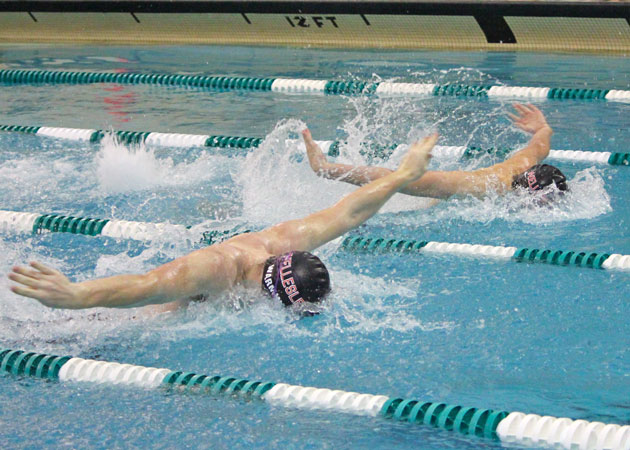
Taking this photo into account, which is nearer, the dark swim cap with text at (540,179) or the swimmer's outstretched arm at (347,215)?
the swimmer's outstretched arm at (347,215)

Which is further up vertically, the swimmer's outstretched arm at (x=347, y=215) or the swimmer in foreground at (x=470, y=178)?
the swimmer's outstretched arm at (x=347, y=215)

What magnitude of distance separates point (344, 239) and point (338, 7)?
19.0 feet

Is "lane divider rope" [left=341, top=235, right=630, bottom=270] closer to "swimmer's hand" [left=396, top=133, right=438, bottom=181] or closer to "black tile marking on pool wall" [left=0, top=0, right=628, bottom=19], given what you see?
"swimmer's hand" [left=396, top=133, right=438, bottom=181]

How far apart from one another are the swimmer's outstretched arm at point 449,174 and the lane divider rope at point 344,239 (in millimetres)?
297

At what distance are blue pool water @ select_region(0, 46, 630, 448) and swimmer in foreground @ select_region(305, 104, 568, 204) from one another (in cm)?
10

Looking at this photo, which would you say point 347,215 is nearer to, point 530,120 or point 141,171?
point 530,120

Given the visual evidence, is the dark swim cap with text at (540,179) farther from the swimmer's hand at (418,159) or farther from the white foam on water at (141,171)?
the white foam on water at (141,171)

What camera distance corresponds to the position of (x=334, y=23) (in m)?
9.61

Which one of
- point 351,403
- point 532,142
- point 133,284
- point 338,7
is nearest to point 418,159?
point 351,403

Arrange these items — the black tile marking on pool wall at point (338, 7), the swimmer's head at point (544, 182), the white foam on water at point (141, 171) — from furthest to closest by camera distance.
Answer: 1. the black tile marking on pool wall at point (338, 7)
2. the white foam on water at point (141, 171)
3. the swimmer's head at point (544, 182)

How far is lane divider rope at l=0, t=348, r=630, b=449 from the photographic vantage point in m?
2.39

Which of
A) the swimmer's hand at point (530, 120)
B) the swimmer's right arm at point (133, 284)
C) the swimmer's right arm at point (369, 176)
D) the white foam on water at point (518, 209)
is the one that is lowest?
the white foam on water at point (518, 209)

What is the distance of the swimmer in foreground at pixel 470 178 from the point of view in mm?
4230

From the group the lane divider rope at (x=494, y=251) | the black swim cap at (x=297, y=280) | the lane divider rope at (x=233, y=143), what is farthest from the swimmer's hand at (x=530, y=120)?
the black swim cap at (x=297, y=280)
